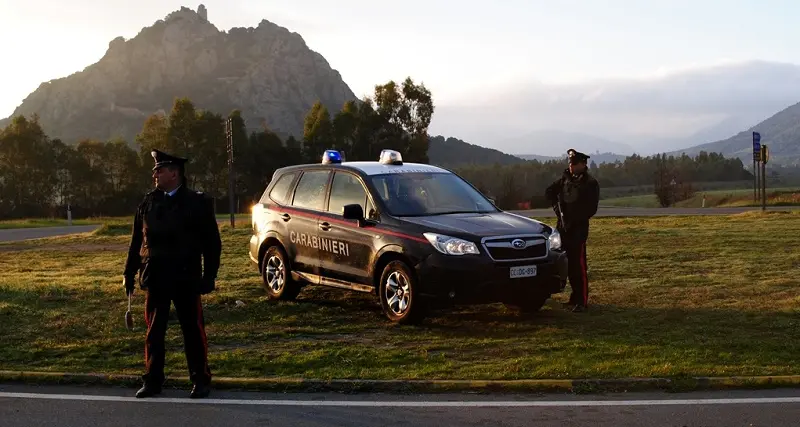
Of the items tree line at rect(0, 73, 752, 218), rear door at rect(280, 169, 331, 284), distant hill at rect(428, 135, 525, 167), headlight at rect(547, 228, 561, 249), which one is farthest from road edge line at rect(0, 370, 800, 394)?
distant hill at rect(428, 135, 525, 167)

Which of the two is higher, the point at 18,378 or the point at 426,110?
the point at 426,110

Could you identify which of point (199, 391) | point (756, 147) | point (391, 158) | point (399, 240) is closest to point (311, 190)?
point (391, 158)

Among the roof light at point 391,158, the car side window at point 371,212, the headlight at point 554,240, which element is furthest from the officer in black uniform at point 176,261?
the roof light at point 391,158

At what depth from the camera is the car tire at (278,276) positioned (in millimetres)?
10578

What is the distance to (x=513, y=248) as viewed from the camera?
8.52 m

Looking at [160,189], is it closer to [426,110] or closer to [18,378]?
[18,378]

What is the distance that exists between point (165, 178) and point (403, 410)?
2.37 meters

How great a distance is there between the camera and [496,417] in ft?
17.6

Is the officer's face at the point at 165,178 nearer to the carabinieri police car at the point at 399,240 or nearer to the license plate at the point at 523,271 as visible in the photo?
the carabinieri police car at the point at 399,240

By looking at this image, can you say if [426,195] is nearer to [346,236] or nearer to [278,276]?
[346,236]

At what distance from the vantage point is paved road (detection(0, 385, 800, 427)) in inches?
207

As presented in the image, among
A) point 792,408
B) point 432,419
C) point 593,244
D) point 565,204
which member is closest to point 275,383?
point 432,419

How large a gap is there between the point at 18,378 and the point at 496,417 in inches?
154

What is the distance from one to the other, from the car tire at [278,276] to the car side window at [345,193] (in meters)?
1.13
